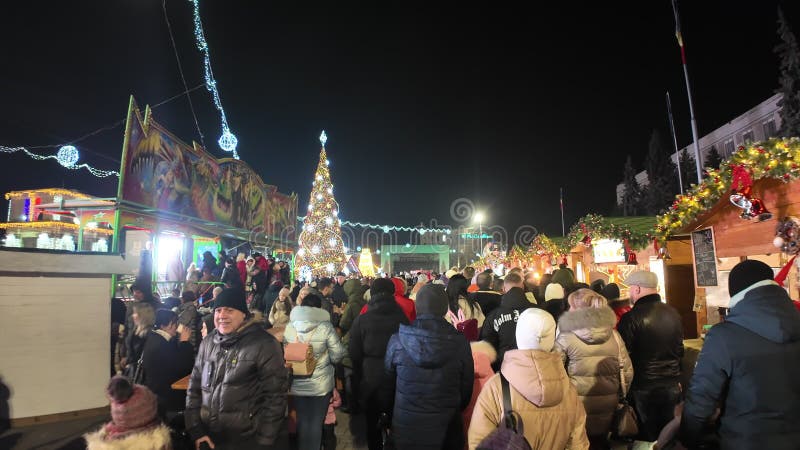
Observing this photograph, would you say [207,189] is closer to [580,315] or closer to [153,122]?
[153,122]

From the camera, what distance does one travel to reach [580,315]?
3.84 meters

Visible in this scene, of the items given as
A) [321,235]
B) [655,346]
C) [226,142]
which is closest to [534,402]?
[655,346]

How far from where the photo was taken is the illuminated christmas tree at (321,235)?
84.4 feet

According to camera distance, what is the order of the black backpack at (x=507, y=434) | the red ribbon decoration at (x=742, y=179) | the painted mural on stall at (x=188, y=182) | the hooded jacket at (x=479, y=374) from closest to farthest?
1. the black backpack at (x=507, y=434)
2. the hooded jacket at (x=479, y=374)
3. the red ribbon decoration at (x=742, y=179)
4. the painted mural on stall at (x=188, y=182)

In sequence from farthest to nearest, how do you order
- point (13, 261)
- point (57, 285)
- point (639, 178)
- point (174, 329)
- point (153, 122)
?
point (639, 178) → point (153, 122) → point (57, 285) → point (13, 261) → point (174, 329)

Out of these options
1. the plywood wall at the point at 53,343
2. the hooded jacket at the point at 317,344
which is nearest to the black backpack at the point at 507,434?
the hooded jacket at the point at 317,344

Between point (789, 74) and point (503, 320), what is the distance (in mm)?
31983

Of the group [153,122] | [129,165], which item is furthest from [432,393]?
[153,122]

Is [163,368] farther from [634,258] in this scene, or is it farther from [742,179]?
[634,258]

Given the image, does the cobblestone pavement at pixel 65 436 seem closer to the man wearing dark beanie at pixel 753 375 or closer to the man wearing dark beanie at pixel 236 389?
the man wearing dark beanie at pixel 236 389

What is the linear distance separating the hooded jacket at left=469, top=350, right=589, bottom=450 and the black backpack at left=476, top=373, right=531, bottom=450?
0.10 feet

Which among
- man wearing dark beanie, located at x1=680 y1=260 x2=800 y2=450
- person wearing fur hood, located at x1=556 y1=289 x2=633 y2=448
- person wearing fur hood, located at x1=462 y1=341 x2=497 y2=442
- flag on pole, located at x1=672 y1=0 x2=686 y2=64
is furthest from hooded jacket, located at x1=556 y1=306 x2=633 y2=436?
flag on pole, located at x1=672 y1=0 x2=686 y2=64

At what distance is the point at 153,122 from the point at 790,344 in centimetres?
1543

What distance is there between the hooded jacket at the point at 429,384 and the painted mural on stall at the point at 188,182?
11.9m
